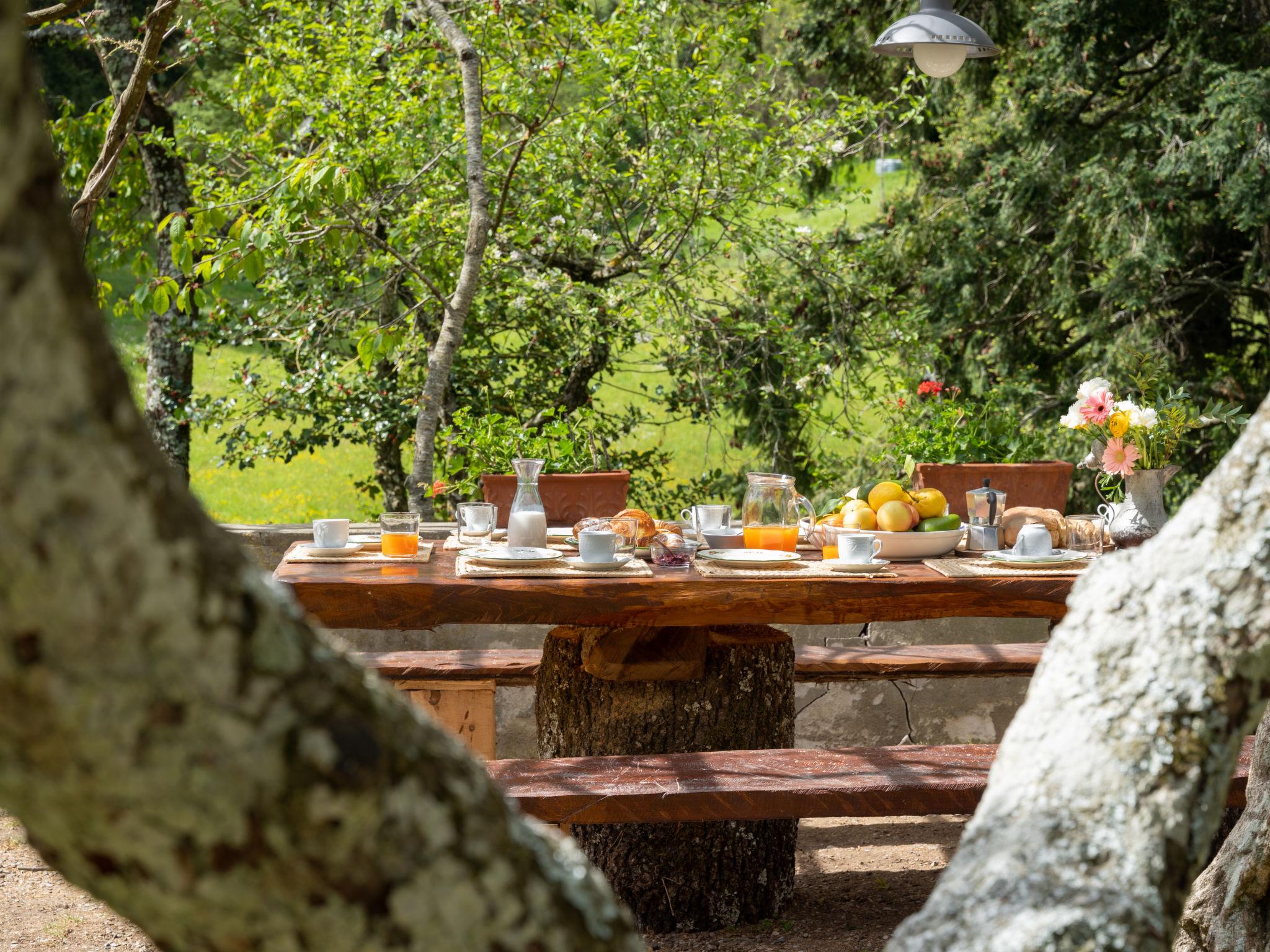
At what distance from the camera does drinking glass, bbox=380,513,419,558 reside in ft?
10.8

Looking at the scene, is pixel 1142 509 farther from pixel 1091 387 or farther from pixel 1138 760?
pixel 1138 760

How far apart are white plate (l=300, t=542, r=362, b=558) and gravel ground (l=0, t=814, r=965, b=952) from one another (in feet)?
3.11

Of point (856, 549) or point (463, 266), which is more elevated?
point (463, 266)

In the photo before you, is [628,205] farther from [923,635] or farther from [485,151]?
[923,635]

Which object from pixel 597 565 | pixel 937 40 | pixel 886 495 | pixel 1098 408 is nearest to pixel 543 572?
pixel 597 565

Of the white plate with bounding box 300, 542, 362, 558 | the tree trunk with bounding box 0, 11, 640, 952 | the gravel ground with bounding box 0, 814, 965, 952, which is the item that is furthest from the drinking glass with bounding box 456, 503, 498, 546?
A: the tree trunk with bounding box 0, 11, 640, 952

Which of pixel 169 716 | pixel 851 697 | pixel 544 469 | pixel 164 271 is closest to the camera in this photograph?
pixel 169 716

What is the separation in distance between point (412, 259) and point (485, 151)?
585mm

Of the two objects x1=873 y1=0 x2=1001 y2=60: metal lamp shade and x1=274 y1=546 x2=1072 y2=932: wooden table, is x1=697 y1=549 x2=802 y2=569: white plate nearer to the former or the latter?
x1=274 y1=546 x2=1072 y2=932: wooden table

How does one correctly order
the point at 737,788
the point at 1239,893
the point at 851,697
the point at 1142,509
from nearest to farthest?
the point at 1239,893 < the point at 737,788 < the point at 1142,509 < the point at 851,697

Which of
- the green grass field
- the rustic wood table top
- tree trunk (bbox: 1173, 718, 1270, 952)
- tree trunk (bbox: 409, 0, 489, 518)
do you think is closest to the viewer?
tree trunk (bbox: 1173, 718, 1270, 952)

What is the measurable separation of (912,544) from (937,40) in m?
1.69

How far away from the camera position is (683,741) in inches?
133

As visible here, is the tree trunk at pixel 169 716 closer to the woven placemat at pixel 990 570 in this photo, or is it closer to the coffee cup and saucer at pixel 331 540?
the woven placemat at pixel 990 570
